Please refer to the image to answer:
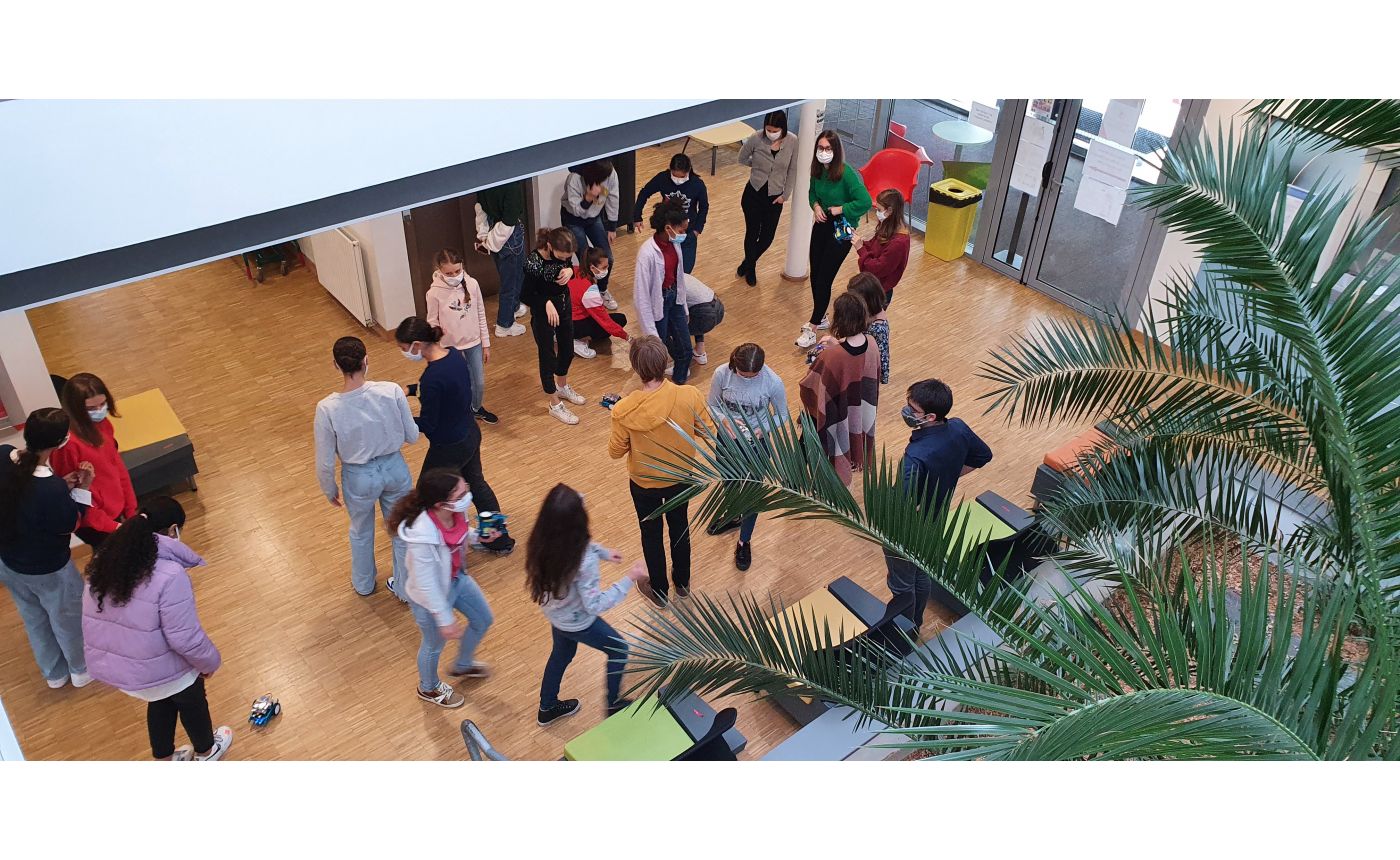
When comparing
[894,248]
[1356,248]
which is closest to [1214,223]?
[1356,248]

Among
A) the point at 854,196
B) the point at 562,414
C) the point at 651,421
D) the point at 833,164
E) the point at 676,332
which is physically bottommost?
the point at 562,414

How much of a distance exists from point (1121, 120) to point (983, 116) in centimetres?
141

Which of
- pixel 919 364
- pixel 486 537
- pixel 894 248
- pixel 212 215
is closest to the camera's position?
pixel 212 215

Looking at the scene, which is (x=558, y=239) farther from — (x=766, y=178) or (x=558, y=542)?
(x=558, y=542)

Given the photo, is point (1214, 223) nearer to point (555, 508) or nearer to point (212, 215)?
point (555, 508)

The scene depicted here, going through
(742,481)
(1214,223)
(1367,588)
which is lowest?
(742,481)

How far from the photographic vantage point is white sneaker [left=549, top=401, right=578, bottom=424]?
7738 mm

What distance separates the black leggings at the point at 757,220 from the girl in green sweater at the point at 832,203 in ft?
2.18

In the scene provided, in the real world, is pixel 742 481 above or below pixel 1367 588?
below

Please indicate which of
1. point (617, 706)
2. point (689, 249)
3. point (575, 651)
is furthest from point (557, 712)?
point (689, 249)

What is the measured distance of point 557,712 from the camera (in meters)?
5.51

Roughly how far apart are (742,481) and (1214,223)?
202 cm

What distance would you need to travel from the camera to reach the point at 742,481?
13.0 feet

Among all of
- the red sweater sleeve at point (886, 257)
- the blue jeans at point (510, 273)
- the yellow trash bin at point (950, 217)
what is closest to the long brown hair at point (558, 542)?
the blue jeans at point (510, 273)
